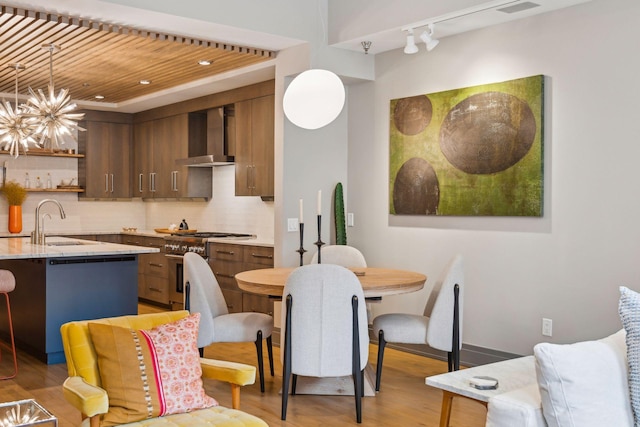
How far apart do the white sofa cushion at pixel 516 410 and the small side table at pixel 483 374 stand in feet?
0.69

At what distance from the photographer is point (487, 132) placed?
5113 mm

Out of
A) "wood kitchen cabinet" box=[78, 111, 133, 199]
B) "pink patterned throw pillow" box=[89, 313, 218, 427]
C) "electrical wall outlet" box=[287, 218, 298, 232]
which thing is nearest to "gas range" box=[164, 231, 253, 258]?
"electrical wall outlet" box=[287, 218, 298, 232]

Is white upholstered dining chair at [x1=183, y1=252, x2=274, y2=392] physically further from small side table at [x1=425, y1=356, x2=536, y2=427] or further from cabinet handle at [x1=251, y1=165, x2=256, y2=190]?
cabinet handle at [x1=251, y1=165, x2=256, y2=190]

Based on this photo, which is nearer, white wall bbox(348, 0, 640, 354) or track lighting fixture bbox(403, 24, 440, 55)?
white wall bbox(348, 0, 640, 354)

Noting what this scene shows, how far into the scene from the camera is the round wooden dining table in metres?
4.09

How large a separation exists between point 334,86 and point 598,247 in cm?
201

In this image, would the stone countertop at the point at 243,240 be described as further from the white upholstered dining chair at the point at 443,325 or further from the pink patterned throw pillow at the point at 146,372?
the pink patterned throw pillow at the point at 146,372

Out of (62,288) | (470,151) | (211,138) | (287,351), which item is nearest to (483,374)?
(287,351)

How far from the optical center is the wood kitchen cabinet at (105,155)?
29.5 ft

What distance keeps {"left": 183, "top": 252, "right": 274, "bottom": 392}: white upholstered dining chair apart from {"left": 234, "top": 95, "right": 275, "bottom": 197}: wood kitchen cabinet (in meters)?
2.30

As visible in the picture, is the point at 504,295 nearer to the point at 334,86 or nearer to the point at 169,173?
the point at 334,86

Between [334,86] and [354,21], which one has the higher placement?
[354,21]

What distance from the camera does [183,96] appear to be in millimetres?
7867

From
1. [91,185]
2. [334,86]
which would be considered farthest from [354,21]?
[91,185]
